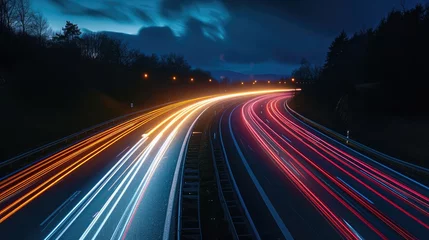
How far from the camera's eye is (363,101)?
3394 centimetres

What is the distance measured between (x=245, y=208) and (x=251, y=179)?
15.6ft

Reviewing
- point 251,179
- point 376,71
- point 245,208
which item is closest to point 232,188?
point 251,179

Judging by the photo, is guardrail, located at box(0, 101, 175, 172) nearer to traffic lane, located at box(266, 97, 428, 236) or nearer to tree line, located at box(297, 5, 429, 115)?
traffic lane, located at box(266, 97, 428, 236)

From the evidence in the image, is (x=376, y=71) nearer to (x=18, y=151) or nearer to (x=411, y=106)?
(x=411, y=106)

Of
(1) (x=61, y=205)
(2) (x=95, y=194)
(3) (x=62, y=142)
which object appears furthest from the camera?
(3) (x=62, y=142)

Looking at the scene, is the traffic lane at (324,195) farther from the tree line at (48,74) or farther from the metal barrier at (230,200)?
the tree line at (48,74)

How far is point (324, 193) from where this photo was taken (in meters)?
15.5

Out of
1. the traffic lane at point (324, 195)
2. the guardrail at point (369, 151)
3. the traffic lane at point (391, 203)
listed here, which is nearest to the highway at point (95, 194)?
the traffic lane at point (324, 195)

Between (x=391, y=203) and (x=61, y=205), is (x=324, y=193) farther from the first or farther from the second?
(x=61, y=205)

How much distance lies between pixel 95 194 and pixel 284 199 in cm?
898

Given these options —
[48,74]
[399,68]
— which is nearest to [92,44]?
[48,74]

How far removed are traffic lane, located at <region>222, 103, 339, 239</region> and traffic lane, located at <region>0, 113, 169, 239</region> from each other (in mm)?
8216

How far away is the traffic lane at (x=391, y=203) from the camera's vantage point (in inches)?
483

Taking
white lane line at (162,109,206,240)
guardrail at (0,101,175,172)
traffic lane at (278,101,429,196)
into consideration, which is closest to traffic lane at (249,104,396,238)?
traffic lane at (278,101,429,196)
